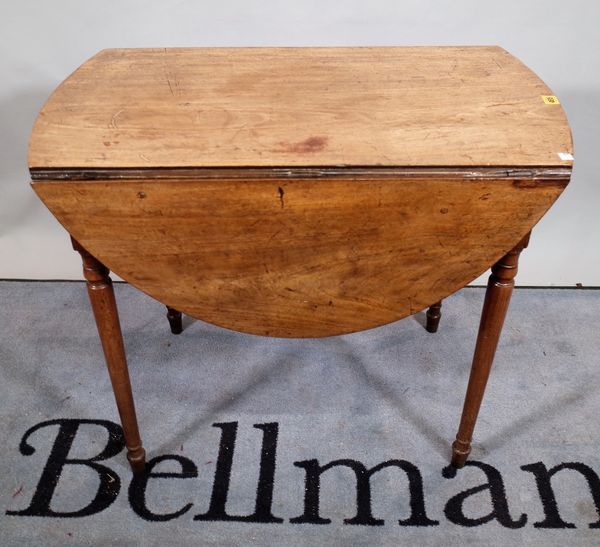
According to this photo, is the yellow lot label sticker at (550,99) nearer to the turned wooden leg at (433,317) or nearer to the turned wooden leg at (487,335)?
the turned wooden leg at (487,335)

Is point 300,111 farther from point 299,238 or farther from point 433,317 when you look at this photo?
point 433,317

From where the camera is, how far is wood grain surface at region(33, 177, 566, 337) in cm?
128

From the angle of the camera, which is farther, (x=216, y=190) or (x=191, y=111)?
(x=191, y=111)

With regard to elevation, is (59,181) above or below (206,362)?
above

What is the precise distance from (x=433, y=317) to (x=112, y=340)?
95cm

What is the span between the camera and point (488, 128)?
1.36 meters

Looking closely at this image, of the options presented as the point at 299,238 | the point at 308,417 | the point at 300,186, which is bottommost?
the point at 308,417

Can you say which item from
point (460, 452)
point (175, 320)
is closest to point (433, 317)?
point (460, 452)

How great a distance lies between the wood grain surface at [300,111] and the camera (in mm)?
1286

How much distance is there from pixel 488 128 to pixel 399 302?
36 cm

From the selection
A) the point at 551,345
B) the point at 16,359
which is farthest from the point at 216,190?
the point at 551,345

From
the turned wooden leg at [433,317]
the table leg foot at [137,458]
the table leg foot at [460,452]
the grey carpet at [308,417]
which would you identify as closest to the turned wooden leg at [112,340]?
the table leg foot at [137,458]

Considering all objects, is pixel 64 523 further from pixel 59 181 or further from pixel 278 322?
pixel 59 181

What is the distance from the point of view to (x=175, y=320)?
2.11 metres
